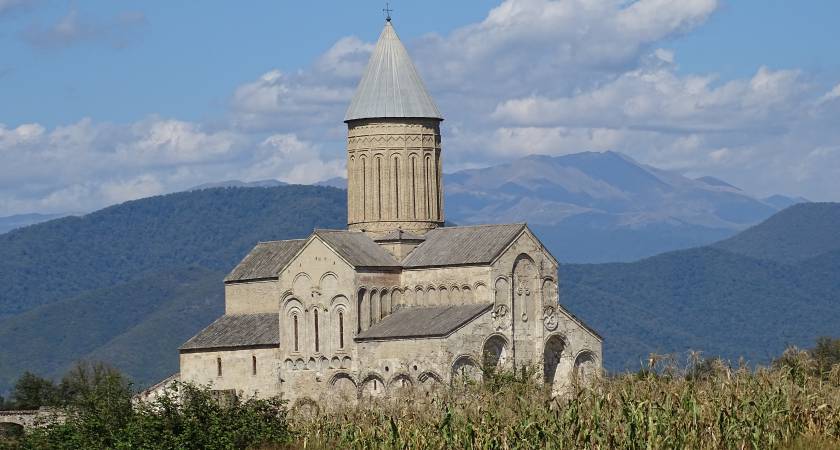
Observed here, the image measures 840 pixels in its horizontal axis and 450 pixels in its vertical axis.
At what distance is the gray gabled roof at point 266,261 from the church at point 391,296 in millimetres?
70

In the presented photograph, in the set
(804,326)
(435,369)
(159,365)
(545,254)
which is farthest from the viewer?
(804,326)

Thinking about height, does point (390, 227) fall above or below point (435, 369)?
above

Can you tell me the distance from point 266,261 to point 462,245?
748cm

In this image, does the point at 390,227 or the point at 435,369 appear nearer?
the point at 435,369

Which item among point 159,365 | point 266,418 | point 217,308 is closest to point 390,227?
point 266,418

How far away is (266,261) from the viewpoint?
59.0 metres

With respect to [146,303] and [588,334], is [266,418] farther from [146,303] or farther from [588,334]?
[146,303]

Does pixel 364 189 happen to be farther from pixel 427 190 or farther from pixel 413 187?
pixel 427 190

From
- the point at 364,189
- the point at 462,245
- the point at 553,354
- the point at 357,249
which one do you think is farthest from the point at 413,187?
the point at 553,354

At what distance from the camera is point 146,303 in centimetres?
19462

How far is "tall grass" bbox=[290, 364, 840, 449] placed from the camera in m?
31.5

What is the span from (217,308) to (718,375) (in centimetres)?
14470

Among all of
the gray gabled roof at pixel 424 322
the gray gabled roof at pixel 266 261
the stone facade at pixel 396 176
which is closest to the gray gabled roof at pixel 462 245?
the stone facade at pixel 396 176

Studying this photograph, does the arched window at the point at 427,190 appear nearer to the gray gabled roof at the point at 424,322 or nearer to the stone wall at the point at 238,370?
the gray gabled roof at the point at 424,322
